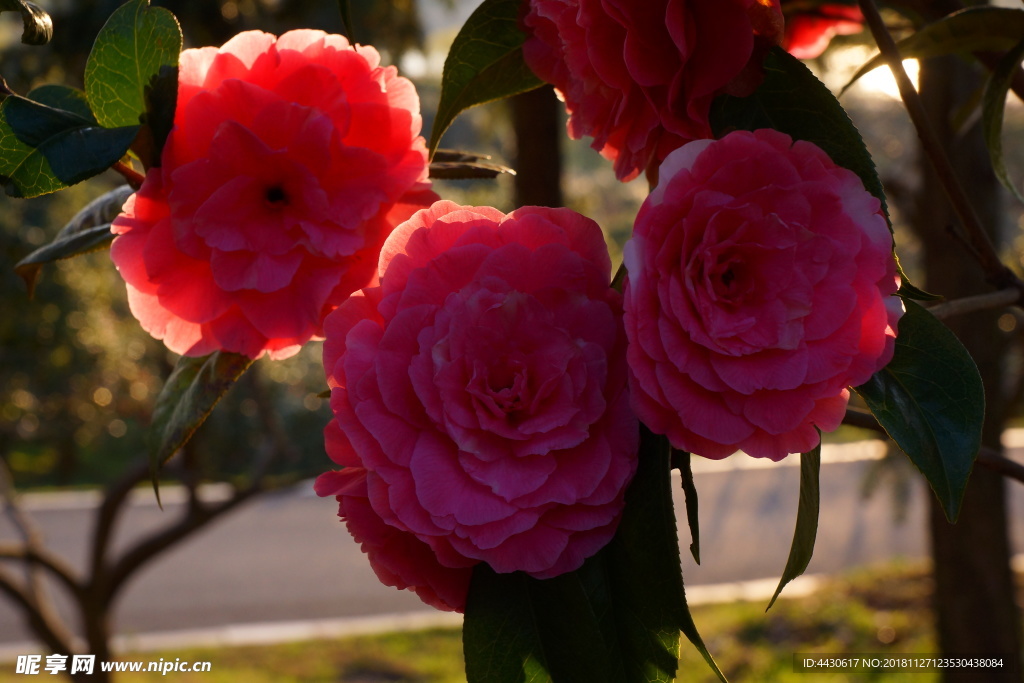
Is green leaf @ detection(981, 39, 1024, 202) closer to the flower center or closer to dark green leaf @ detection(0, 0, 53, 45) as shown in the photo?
the flower center

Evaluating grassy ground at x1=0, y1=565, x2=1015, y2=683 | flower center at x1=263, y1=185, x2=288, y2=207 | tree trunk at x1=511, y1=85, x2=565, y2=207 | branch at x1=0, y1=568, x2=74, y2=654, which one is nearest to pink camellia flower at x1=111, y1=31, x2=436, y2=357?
flower center at x1=263, y1=185, x2=288, y2=207

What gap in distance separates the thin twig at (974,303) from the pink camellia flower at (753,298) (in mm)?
192

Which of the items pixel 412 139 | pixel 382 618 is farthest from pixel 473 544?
pixel 382 618

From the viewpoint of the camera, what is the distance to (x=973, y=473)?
91.1 inches

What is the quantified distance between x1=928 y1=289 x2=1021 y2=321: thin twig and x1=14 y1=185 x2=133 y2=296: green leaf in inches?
20.6

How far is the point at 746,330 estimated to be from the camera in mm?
374

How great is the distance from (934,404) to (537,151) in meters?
2.09

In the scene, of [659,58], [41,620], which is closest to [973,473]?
[659,58]

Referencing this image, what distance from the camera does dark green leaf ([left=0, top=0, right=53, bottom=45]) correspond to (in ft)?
1.57

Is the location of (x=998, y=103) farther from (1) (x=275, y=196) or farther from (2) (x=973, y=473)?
(2) (x=973, y=473)

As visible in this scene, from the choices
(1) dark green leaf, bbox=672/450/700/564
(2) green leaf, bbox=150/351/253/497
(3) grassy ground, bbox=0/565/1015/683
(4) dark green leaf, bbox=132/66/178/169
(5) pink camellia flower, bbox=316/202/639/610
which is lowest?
(3) grassy ground, bbox=0/565/1015/683

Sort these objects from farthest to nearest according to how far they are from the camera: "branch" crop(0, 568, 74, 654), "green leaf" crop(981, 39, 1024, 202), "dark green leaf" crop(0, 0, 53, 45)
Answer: "branch" crop(0, 568, 74, 654) < "green leaf" crop(981, 39, 1024, 202) < "dark green leaf" crop(0, 0, 53, 45)

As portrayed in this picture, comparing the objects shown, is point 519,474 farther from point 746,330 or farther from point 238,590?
point 238,590

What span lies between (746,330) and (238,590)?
245 inches
